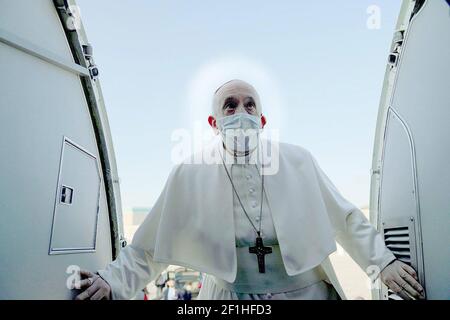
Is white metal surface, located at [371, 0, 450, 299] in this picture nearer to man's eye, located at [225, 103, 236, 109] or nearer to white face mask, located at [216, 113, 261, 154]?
white face mask, located at [216, 113, 261, 154]

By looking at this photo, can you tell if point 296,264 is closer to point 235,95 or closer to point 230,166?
point 230,166

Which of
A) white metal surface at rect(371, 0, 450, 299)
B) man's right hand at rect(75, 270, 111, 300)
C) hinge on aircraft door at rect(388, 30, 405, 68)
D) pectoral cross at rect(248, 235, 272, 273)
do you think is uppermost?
hinge on aircraft door at rect(388, 30, 405, 68)

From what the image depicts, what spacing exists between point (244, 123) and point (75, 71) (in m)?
1.63

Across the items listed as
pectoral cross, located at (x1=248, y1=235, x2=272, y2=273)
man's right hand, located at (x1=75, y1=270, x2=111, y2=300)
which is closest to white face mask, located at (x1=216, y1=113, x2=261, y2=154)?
pectoral cross, located at (x1=248, y1=235, x2=272, y2=273)

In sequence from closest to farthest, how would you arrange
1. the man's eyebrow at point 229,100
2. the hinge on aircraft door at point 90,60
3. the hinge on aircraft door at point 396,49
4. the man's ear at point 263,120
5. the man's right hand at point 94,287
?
the man's right hand at point 94,287 < the man's eyebrow at point 229,100 < the man's ear at point 263,120 < the hinge on aircraft door at point 396,49 < the hinge on aircraft door at point 90,60

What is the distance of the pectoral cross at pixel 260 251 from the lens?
1928mm

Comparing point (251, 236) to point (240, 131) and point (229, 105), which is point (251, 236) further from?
point (229, 105)

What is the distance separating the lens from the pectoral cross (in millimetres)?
1928

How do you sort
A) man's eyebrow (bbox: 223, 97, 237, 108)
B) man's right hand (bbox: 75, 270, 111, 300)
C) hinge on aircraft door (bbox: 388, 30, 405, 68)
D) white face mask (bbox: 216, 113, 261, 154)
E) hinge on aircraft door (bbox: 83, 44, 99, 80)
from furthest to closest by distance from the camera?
hinge on aircraft door (bbox: 83, 44, 99, 80), hinge on aircraft door (bbox: 388, 30, 405, 68), man's eyebrow (bbox: 223, 97, 237, 108), white face mask (bbox: 216, 113, 261, 154), man's right hand (bbox: 75, 270, 111, 300)

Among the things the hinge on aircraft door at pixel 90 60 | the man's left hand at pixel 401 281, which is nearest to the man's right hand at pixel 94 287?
the man's left hand at pixel 401 281

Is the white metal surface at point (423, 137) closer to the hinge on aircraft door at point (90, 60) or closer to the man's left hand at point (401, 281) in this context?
the man's left hand at point (401, 281)

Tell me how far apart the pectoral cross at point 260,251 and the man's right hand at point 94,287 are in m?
0.80

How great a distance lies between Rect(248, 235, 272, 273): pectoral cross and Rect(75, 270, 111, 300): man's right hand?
80 cm
